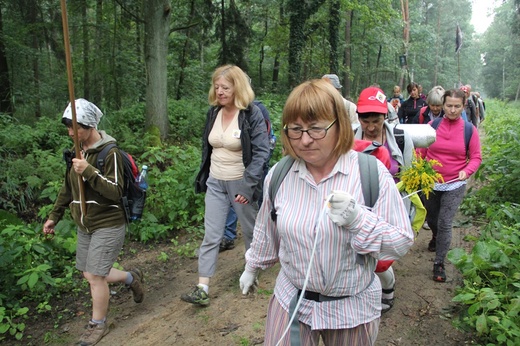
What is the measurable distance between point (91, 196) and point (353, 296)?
2.49m

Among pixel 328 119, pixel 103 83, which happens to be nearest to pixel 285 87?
pixel 103 83

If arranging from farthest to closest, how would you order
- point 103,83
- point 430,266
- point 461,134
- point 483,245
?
1. point 103,83
2. point 430,266
3. point 461,134
4. point 483,245

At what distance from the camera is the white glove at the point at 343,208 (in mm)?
1494

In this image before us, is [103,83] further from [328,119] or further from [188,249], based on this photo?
[328,119]

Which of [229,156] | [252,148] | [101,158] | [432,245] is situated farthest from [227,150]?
[432,245]

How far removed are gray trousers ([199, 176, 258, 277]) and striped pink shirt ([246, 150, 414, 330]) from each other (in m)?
2.08

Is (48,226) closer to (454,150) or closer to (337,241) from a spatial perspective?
(337,241)

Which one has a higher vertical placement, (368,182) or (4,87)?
(4,87)

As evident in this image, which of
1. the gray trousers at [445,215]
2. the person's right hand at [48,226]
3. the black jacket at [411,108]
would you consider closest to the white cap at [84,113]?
the person's right hand at [48,226]

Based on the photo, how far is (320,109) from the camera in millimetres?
1660

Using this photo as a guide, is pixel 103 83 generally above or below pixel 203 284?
above

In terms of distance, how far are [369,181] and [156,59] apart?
8506mm

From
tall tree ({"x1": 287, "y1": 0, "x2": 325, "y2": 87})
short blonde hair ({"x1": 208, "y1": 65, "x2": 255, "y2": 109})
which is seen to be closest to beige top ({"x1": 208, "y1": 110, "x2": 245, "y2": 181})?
short blonde hair ({"x1": 208, "y1": 65, "x2": 255, "y2": 109})

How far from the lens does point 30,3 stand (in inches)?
456
